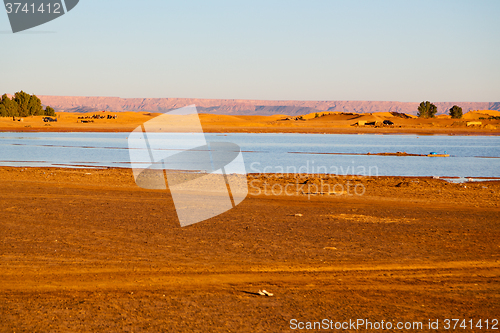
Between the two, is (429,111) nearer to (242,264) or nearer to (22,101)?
(22,101)

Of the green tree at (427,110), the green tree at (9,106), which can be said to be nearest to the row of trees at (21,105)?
the green tree at (9,106)

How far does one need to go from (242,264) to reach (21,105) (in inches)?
4854

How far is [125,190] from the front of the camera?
63.5 feet

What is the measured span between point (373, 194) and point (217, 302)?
13028mm

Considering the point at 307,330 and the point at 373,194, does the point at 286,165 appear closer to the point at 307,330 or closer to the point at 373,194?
the point at 373,194

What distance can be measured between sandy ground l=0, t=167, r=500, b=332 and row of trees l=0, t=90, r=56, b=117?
4216 inches

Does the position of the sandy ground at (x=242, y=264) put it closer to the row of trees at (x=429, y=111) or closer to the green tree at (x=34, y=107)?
the green tree at (x=34, y=107)

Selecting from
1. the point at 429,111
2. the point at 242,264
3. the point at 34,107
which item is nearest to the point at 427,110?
the point at 429,111

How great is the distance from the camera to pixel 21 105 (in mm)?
117938

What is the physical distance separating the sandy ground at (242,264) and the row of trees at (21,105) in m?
107

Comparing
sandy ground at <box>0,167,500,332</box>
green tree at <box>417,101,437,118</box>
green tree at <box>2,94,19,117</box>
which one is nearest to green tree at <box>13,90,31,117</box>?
green tree at <box>2,94,19,117</box>

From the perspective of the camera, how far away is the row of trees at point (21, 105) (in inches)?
4385

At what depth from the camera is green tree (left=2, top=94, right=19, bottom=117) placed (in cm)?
11044

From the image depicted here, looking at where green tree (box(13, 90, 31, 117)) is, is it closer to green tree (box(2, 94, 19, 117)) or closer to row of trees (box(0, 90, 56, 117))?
row of trees (box(0, 90, 56, 117))
